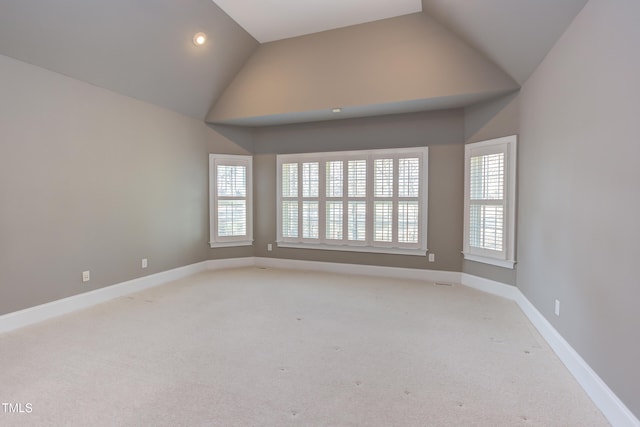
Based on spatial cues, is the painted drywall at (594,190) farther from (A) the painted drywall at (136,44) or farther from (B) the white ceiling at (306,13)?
(A) the painted drywall at (136,44)

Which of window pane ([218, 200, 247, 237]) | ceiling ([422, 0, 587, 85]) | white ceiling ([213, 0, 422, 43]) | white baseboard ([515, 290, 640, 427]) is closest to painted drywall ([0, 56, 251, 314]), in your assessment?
window pane ([218, 200, 247, 237])

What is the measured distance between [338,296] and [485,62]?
336 cm

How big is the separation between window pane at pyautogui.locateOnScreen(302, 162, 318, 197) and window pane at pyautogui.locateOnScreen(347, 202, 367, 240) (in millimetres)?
712

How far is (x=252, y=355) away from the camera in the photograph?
2.53 meters

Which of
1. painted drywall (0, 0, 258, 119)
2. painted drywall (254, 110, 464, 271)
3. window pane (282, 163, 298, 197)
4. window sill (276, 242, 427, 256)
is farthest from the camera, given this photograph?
window pane (282, 163, 298, 197)

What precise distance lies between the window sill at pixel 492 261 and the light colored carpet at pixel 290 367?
1.57ft

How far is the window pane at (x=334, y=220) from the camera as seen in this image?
5.38 meters

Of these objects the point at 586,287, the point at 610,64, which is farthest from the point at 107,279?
the point at 610,64

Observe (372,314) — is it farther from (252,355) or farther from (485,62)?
(485,62)

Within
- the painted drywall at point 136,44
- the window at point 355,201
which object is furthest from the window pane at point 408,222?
the painted drywall at point 136,44

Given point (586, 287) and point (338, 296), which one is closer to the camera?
point (586, 287)

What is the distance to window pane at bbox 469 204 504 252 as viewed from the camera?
4098mm

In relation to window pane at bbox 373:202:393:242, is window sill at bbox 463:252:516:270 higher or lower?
lower

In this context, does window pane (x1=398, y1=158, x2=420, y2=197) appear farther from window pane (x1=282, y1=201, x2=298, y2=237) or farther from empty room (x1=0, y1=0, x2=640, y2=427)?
window pane (x1=282, y1=201, x2=298, y2=237)
